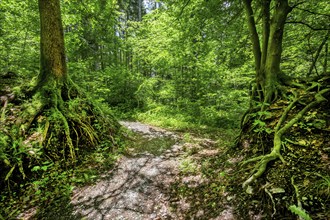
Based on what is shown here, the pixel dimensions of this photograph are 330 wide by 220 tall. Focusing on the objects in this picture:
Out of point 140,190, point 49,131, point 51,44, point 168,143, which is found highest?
point 51,44

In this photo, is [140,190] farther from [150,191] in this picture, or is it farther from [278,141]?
[278,141]

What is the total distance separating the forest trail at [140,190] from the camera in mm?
3482

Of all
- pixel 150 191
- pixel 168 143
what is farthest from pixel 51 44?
pixel 150 191

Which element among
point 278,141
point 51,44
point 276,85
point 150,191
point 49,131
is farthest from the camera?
point 51,44

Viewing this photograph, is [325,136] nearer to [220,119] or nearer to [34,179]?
[34,179]

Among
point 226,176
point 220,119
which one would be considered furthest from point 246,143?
point 220,119

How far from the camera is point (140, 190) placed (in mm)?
4160

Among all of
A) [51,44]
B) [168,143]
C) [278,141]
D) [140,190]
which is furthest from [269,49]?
[51,44]

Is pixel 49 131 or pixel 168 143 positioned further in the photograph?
pixel 168 143

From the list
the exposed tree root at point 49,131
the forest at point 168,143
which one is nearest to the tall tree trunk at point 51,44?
the forest at point 168,143

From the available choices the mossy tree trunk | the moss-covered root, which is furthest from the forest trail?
the mossy tree trunk

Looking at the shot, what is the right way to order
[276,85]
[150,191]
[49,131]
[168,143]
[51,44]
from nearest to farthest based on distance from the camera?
[150,191] < [276,85] < [49,131] < [51,44] < [168,143]

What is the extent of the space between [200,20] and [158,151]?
4.55 meters

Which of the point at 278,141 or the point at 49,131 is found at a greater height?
the point at 278,141
